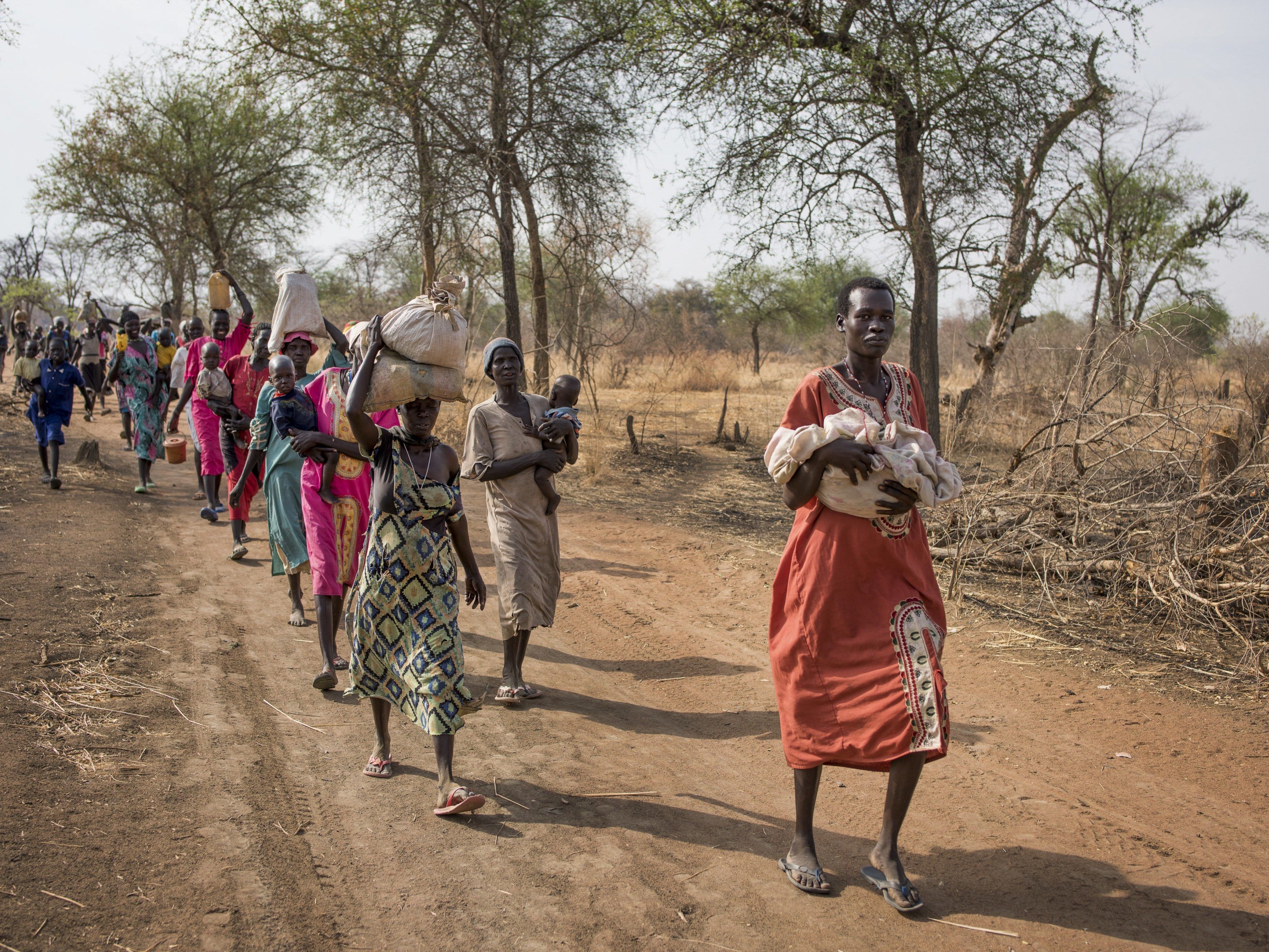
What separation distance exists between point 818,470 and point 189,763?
2.75 metres

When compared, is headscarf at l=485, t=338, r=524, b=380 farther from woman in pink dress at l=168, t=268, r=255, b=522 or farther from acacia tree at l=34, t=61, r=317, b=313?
acacia tree at l=34, t=61, r=317, b=313

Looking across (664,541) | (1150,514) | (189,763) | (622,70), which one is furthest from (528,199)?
(189,763)

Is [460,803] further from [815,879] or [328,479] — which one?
[328,479]

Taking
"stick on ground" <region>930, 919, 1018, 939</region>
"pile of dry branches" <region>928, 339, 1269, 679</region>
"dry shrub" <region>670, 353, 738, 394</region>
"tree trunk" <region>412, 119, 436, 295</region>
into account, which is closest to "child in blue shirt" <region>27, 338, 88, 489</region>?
"tree trunk" <region>412, 119, 436, 295</region>

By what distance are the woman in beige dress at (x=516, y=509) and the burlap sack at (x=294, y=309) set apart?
1284 mm

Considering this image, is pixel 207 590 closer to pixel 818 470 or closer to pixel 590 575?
pixel 590 575

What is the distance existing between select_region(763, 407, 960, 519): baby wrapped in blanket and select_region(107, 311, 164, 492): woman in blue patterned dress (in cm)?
883

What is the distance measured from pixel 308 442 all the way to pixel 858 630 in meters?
2.77

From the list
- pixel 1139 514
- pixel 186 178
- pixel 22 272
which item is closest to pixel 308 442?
pixel 1139 514

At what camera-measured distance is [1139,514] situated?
20.2 ft

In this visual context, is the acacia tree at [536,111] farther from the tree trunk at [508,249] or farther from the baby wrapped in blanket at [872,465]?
the baby wrapped in blanket at [872,465]

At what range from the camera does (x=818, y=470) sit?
9.87 feet

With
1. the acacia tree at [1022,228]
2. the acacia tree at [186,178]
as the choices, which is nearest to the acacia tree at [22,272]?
the acacia tree at [186,178]

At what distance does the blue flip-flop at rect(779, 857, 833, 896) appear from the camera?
3.10m
